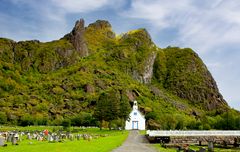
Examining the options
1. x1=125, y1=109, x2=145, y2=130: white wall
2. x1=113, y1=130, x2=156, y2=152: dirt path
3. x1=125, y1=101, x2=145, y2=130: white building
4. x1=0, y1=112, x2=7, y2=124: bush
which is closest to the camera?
x1=113, y1=130, x2=156, y2=152: dirt path

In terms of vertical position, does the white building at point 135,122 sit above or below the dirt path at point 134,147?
above

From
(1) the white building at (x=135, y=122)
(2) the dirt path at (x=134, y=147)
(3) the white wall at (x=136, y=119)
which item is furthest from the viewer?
(1) the white building at (x=135, y=122)

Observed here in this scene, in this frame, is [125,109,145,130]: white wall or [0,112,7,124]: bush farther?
[0,112,7,124]: bush

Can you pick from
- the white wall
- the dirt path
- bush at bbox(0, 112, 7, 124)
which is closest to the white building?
the white wall

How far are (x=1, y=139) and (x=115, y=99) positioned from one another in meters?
73.3

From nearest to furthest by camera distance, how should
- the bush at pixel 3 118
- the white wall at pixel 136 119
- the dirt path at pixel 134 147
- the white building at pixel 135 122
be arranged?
the dirt path at pixel 134 147 < the white wall at pixel 136 119 < the white building at pixel 135 122 < the bush at pixel 3 118

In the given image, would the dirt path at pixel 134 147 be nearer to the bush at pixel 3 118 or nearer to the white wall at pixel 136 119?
the white wall at pixel 136 119

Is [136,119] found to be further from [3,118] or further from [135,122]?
[3,118]

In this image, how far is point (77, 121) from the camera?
142125 millimetres

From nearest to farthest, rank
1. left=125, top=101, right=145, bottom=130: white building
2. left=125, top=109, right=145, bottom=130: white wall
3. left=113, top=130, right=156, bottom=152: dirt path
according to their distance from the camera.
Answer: left=113, top=130, right=156, bottom=152: dirt path < left=125, top=109, right=145, bottom=130: white wall < left=125, top=101, right=145, bottom=130: white building

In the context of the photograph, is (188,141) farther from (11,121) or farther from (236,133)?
(11,121)

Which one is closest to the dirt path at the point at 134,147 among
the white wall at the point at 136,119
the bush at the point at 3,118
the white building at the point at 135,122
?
the white wall at the point at 136,119

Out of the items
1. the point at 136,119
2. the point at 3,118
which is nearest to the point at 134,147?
the point at 136,119

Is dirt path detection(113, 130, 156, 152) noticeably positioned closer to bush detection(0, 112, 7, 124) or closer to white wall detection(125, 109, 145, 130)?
white wall detection(125, 109, 145, 130)
